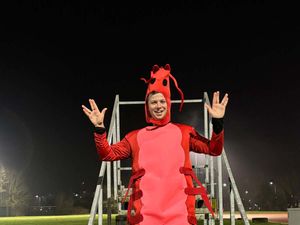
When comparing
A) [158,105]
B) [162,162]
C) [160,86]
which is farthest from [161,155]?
[160,86]

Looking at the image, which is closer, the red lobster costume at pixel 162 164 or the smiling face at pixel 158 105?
the red lobster costume at pixel 162 164

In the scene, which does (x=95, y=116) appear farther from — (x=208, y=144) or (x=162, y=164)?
(x=208, y=144)

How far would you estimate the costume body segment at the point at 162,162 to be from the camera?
4.79m

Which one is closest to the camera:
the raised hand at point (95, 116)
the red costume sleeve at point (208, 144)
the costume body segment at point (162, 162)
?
the costume body segment at point (162, 162)

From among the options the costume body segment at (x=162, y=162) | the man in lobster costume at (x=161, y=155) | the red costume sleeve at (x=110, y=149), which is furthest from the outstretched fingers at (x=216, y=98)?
the red costume sleeve at (x=110, y=149)

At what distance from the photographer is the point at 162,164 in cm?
491

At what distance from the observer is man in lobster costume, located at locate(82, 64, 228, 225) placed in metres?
4.80

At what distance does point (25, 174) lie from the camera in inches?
3819

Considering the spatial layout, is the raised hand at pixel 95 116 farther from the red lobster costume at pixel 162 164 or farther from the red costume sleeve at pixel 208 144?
the red costume sleeve at pixel 208 144

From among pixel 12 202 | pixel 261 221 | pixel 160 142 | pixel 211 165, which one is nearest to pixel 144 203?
pixel 160 142

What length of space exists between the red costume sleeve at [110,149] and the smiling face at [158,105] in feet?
1.36

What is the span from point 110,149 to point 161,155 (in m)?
0.56

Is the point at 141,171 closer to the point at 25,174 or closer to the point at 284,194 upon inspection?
the point at 284,194

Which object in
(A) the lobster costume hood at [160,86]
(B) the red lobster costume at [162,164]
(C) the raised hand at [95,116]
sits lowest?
(B) the red lobster costume at [162,164]
